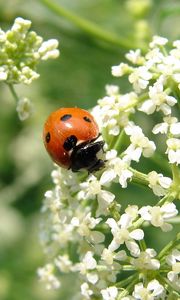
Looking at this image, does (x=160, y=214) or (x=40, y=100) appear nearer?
(x=160, y=214)

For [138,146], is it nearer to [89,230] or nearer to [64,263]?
[89,230]

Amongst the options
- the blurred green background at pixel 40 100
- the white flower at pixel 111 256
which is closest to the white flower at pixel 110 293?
the white flower at pixel 111 256

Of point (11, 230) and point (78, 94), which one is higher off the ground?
point (78, 94)

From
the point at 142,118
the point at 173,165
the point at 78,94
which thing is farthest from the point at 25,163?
the point at 173,165

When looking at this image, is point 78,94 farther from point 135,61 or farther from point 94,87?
point 135,61

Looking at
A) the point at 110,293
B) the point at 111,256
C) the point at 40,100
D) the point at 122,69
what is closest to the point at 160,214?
the point at 111,256

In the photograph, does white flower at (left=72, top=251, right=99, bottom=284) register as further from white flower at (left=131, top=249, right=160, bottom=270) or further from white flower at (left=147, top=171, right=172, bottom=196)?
white flower at (left=147, top=171, right=172, bottom=196)
